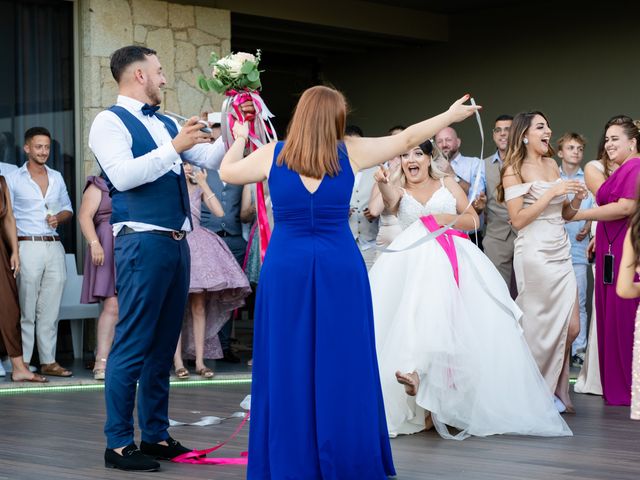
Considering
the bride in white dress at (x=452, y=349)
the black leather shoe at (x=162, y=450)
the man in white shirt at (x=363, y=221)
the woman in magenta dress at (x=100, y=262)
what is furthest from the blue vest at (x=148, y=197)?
the man in white shirt at (x=363, y=221)

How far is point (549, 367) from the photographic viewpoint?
716 centimetres

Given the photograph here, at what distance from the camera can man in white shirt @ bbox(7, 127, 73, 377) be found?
895 centimetres

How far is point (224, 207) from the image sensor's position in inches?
380

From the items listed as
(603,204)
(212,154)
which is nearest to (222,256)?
(603,204)

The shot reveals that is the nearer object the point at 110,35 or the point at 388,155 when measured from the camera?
the point at 388,155

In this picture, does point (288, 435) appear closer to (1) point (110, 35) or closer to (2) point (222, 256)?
(2) point (222, 256)

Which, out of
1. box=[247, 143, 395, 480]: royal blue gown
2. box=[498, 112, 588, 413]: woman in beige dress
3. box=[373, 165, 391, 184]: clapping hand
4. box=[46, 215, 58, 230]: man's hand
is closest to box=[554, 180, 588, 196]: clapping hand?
box=[498, 112, 588, 413]: woman in beige dress

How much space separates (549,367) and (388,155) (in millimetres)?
2906

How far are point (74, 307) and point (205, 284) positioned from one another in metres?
1.45

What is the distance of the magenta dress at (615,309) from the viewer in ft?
25.0

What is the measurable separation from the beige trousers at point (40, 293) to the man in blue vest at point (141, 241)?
12.6 ft

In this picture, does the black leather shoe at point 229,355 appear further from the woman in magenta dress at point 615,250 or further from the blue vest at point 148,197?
the blue vest at point 148,197

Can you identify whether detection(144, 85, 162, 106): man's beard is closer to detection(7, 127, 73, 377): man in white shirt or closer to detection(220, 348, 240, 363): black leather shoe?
detection(7, 127, 73, 377): man in white shirt

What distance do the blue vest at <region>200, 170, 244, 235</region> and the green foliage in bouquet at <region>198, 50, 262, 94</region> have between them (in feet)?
13.9
